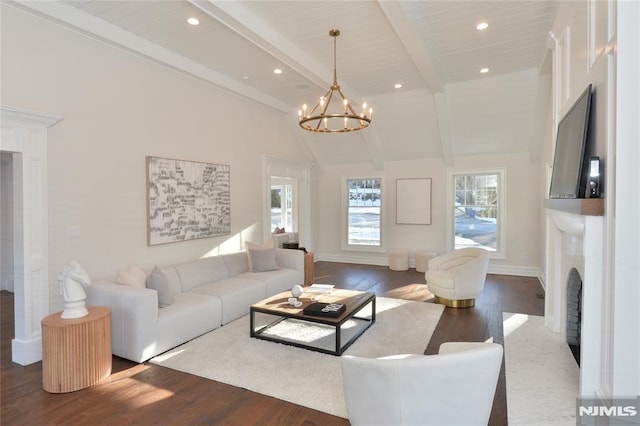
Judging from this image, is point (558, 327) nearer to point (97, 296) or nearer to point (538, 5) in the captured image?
point (538, 5)

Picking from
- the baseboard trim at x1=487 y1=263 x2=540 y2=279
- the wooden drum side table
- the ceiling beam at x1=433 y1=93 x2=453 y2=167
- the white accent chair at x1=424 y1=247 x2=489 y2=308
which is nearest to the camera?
the wooden drum side table

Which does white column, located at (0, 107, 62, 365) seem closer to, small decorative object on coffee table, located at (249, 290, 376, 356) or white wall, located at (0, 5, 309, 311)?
white wall, located at (0, 5, 309, 311)

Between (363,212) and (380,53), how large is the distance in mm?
4533

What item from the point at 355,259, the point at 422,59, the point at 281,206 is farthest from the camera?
the point at 281,206

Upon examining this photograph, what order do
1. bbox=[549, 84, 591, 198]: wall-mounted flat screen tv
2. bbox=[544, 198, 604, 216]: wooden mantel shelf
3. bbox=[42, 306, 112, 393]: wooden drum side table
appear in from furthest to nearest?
1. bbox=[42, 306, 112, 393]: wooden drum side table
2. bbox=[549, 84, 591, 198]: wall-mounted flat screen tv
3. bbox=[544, 198, 604, 216]: wooden mantel shelf

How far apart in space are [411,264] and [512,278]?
6.52ft

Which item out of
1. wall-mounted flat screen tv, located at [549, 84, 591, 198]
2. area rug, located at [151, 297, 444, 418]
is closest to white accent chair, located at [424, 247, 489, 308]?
area rug, located at [151, 297, 444, 418]

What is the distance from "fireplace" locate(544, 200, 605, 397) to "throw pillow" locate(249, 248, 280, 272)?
3660mm

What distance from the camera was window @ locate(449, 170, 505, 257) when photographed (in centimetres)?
714

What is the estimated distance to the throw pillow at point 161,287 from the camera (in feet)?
11.9

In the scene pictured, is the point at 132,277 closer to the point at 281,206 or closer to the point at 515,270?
the point at 515,270

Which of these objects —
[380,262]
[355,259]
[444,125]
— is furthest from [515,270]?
[355,259]

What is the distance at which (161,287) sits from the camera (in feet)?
11.9

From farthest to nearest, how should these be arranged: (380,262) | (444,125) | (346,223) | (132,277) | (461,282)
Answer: (346,223), (380,262), (444,125), (461,282), (132,277)
